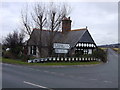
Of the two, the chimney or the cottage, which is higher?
the chimney

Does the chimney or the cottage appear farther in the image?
the chimney

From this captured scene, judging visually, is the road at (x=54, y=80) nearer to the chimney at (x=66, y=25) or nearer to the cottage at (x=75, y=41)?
the cottage at (x=75, y=41)

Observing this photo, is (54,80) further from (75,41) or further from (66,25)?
(66,25)

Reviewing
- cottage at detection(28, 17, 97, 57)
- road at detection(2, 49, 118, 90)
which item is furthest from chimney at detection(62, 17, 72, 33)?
road at detection(2, 49, 118, 90)

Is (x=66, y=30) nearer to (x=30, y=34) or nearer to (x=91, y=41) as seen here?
(x=91, y=41)

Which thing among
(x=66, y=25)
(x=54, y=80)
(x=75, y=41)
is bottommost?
(x=54, y=80)

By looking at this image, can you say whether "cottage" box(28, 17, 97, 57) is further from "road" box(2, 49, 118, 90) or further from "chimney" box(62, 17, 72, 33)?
"road" box(2, 49, 118, 90)

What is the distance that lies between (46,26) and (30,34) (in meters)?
3.30

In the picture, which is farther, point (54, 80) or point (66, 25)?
point (66, 25)

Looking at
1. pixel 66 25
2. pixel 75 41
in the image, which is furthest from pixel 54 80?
pixel 66 25

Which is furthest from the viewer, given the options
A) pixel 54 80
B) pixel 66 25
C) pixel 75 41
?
pixel 66 25

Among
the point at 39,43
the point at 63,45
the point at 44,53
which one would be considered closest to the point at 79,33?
the point at 44,53

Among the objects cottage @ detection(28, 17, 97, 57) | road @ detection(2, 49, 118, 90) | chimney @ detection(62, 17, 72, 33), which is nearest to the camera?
road @ detection(2, 49, 118, 90)

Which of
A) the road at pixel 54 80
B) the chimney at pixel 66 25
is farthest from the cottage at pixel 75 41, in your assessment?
the road at pixel 54 80
